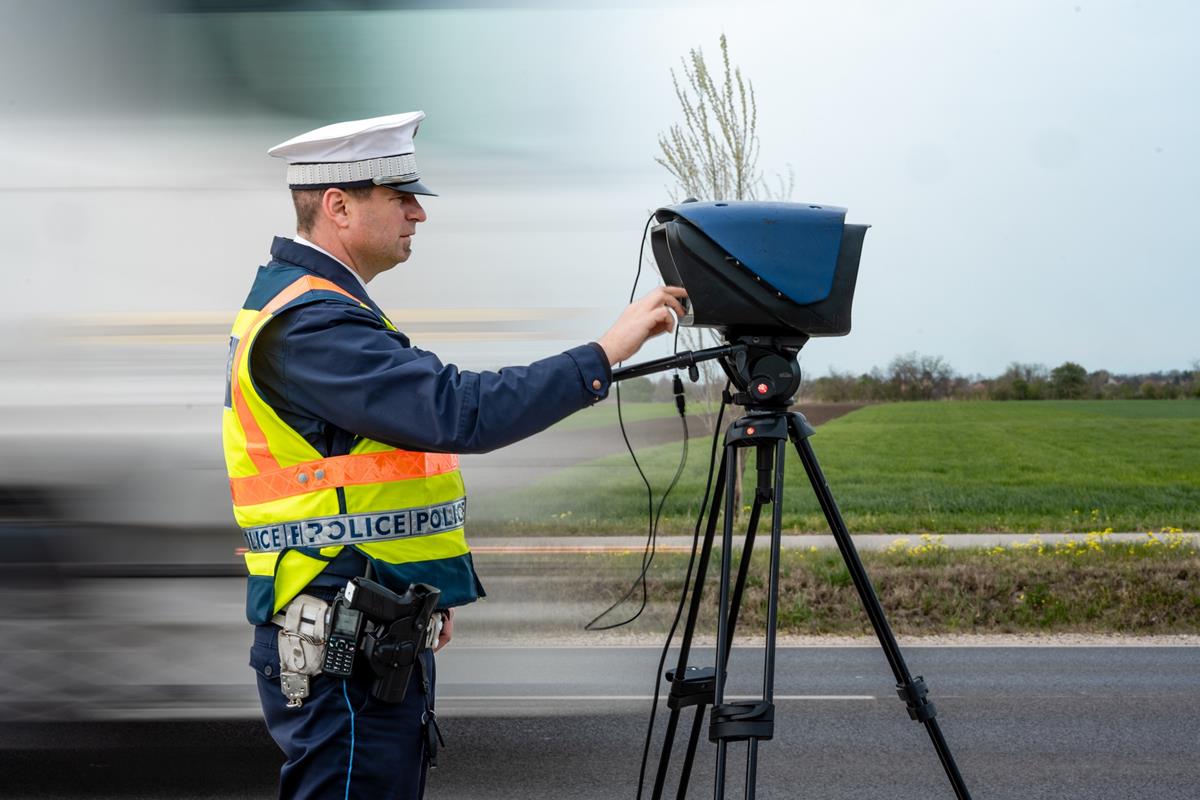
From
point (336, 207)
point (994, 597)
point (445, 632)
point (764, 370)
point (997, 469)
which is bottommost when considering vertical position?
point (994, 597)

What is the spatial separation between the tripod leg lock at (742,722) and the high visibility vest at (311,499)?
562 mm

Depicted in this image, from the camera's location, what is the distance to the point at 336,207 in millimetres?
2387

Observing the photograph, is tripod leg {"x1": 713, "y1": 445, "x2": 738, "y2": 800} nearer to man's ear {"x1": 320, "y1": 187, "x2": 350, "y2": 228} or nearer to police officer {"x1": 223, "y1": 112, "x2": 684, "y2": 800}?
police officer {"x1": 223, "y1": 112, "x2": 684, "y2": 800}

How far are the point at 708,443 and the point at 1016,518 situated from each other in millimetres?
3020

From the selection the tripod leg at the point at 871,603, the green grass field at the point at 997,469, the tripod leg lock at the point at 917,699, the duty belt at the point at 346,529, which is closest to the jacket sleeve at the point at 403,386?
the duty belt at the point at 346,529

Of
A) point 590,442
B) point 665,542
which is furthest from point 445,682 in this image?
point 665,542

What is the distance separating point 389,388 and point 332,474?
0.69ft

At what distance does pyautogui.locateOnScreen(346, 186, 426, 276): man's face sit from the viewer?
7.85ft

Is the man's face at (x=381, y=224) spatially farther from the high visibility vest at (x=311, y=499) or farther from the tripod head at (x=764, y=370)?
the tripod head at (x=764, y=370)

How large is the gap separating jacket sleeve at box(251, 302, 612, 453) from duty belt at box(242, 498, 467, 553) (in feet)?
0.51

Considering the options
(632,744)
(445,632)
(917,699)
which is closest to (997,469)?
(632,744)

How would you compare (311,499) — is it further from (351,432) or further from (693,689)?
(693,689)

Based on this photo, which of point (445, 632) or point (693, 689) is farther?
point (693, 689)

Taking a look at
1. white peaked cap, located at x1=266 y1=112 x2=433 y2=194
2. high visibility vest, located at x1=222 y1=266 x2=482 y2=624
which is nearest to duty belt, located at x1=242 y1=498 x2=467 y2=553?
high visibility vest, located at x1=222 y1=266 x2=482 y2=624
